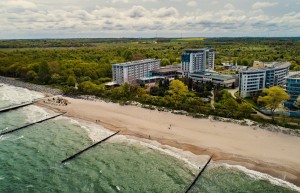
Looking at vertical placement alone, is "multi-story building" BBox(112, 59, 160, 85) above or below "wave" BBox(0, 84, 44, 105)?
above

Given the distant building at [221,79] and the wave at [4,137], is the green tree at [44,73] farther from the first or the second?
the distant building at [221,79]

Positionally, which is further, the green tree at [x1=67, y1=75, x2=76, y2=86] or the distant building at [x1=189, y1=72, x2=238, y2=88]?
the green tree at [x1=67, y1=75, x2=76, y2=86]

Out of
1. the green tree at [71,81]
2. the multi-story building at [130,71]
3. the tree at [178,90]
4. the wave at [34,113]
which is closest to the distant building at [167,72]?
the multi-story building at [130,71]

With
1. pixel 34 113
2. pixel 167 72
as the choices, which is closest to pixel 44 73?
pixel 34 113

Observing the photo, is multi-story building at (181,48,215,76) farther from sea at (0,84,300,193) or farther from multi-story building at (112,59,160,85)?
sea at (0,84,300,193)

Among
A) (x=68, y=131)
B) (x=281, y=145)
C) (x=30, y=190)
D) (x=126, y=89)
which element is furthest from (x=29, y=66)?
(x=281, y=145)

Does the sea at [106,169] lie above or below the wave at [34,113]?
below

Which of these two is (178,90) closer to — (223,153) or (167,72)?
(167,72)

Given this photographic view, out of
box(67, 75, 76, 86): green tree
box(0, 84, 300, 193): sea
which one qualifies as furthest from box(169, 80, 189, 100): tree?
box(67, 75, 76, 86): green tree
